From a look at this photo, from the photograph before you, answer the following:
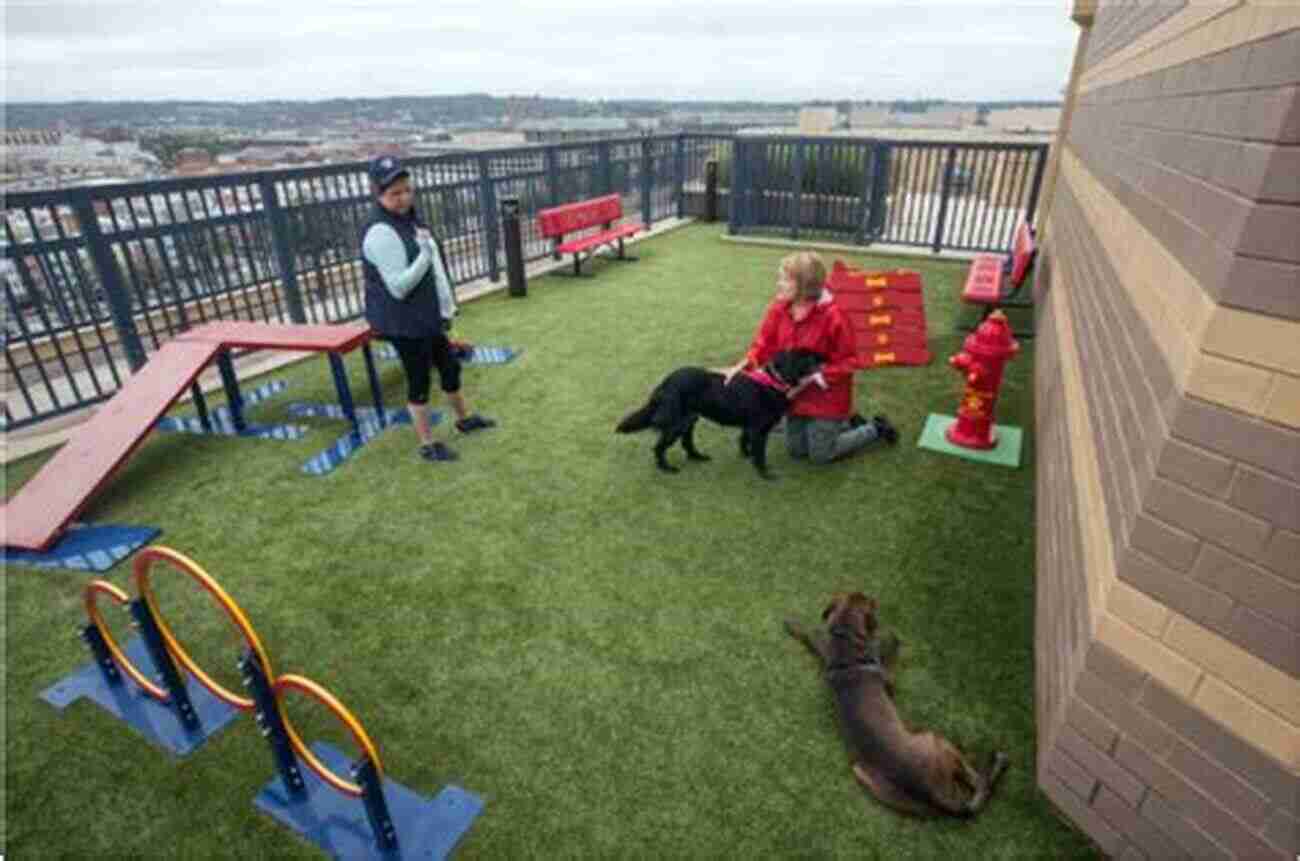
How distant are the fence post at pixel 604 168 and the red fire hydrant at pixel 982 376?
7571mm

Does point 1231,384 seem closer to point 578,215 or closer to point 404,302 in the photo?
point 404,302

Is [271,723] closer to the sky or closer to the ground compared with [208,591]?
closer to the ground

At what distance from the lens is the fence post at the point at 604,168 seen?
10.5 m

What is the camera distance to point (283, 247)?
6188 mm

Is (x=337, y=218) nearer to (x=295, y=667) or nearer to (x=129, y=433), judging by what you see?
(x=129, y=433)

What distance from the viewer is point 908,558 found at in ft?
11.6

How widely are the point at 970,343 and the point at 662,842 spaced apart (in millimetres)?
3490

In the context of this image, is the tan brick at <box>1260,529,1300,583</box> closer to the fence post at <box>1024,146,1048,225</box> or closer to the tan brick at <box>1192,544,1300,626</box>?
the tan brick at <box>1192,544,1300,626</box>

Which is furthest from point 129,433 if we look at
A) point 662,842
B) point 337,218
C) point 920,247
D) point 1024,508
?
point 920,247

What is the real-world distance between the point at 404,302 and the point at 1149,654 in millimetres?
3850

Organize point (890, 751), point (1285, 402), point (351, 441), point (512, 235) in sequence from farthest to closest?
point (512, 235)
point (351, 441)
point (890, 751)
point (1285, 402)

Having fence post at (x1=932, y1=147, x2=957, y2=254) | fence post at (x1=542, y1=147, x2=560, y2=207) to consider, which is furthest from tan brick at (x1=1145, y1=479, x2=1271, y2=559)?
fence post at (x1=932, y1=147, x2=957, y2=254)

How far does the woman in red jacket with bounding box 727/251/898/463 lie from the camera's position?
3.97 meters

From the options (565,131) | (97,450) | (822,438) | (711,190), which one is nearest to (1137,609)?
(822,438)
